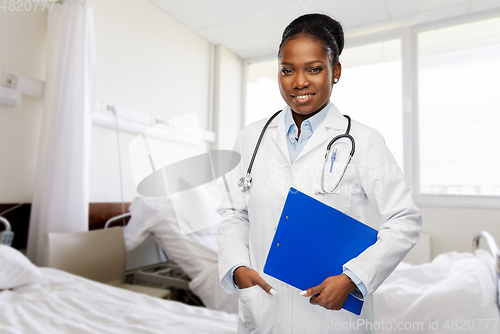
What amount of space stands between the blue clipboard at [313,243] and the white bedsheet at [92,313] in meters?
0.72

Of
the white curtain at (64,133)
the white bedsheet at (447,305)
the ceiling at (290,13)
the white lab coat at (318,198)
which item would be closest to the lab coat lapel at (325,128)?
the white lab coat at (318,198)

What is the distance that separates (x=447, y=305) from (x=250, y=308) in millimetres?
992

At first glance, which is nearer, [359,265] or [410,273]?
[359,265]

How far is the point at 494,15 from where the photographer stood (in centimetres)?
299

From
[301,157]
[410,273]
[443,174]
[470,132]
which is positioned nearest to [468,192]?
[443,174]

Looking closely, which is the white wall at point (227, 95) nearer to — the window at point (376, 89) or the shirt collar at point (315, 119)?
the window at point (376, 89)

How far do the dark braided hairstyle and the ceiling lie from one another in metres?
2.38

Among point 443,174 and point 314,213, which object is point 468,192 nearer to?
point 443,174

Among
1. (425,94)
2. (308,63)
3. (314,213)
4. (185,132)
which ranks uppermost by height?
(425,94)

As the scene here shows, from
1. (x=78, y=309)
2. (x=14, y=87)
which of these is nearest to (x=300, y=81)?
(x=78, y=309)

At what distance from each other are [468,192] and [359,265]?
2.96 metres

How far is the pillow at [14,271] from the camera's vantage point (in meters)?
1.45

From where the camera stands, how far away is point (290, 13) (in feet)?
9.96

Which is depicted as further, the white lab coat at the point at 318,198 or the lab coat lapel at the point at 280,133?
the lab coat lapel at the point at 280,133
